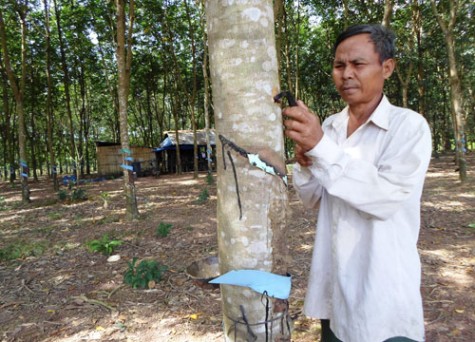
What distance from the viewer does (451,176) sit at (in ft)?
36.6

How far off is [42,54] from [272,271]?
1739 centimetres

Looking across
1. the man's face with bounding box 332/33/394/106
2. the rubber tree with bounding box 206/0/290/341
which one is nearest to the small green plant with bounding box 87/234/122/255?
the rubber tree with bounding box 206/0/290/341

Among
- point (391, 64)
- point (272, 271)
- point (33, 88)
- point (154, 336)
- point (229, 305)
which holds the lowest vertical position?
point (154, 336)

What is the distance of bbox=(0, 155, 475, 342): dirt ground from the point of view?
10.3 ft

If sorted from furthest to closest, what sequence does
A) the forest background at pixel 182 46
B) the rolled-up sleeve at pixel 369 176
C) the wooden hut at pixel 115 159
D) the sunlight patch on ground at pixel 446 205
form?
the wooden hut at pixel 115 159, the forest background at pixel 182 46, the sunlight patch on ground at pixel 446 205, the rolled-up sleeve at pixel 369 176

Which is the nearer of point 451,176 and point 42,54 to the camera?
point 451,176

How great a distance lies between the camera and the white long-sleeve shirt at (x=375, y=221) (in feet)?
3.55

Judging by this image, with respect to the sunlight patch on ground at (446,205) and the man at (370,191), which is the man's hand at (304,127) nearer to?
the man at (370,191)

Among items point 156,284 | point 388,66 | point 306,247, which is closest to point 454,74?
point 306,247

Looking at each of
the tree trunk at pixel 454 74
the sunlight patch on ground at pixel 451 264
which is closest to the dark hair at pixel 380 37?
the sunlight patch on ground at pixel 451 264

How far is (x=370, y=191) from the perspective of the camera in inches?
42.3

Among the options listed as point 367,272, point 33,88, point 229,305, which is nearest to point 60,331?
point 229,305

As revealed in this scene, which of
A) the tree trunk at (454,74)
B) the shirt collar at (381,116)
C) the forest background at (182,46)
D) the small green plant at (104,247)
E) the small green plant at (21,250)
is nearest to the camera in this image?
the shirt collar at (381,116)

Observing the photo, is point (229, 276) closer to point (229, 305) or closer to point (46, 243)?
point (229, 305)
